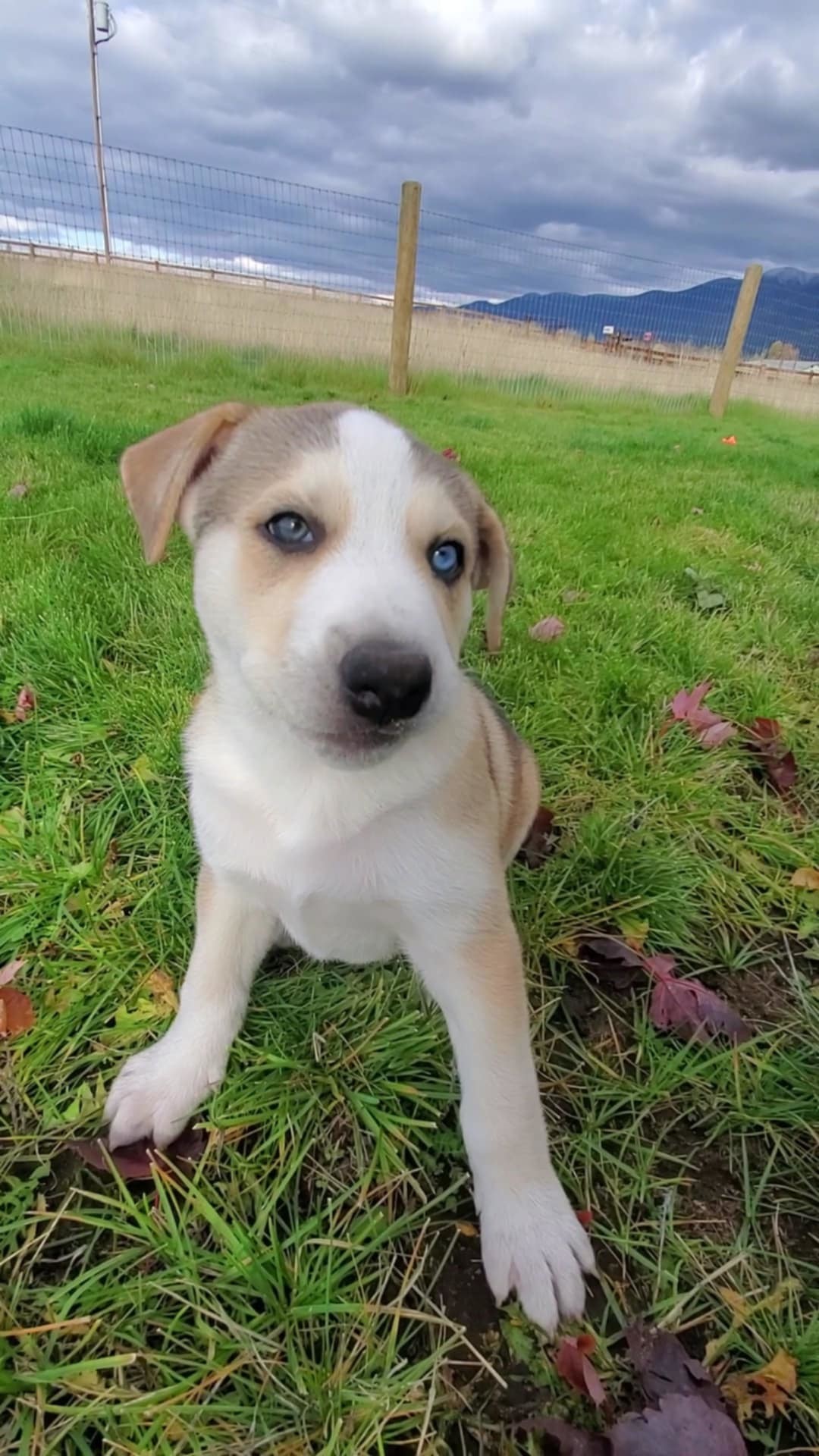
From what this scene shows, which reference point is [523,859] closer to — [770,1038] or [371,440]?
[770,1038]

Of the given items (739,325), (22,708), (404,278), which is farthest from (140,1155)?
(739,325)

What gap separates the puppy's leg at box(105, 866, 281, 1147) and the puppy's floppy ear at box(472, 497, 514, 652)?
3.41 feet

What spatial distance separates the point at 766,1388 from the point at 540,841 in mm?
1747

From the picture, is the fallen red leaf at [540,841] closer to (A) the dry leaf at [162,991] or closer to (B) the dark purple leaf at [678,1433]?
(A) the dry leaf at [162,991]

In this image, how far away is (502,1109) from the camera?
1.96 meters

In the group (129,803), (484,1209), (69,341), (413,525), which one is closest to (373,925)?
(484,1209)

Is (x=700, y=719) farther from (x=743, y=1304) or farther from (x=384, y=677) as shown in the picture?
(x=384, y=677)

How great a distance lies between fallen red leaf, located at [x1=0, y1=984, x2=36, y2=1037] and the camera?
7.54 ft

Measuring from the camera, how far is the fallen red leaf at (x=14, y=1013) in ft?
7.54

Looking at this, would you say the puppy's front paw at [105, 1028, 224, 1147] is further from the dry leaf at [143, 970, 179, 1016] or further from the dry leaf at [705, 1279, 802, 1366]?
the dry leaf at [705, 1279, 802, 1366]

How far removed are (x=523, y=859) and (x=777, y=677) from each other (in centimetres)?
210

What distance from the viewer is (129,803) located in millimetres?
3125

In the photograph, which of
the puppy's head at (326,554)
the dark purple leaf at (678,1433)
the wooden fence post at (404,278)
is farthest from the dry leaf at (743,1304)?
the wooden fence post at (404,278)

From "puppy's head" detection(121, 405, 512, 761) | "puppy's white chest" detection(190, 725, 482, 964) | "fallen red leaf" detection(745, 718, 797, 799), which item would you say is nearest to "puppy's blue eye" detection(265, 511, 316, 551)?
"puppy's head" detection(121, 405, 512, 761)
